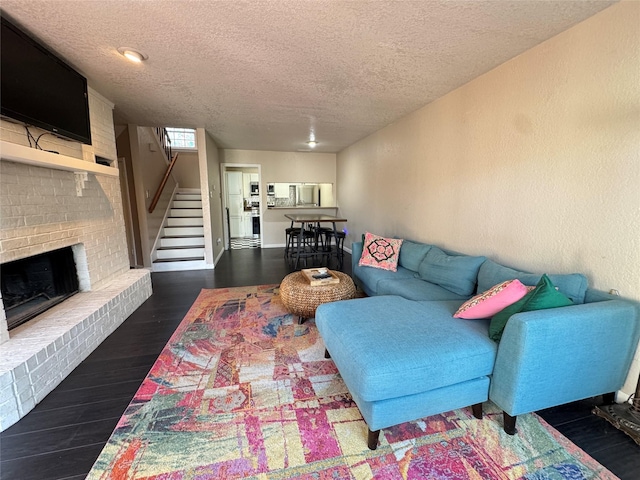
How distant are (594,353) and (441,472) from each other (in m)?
1.04

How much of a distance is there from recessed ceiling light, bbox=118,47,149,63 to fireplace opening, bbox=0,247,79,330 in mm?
1808

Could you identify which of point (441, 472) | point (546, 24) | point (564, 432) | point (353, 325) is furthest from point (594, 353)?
point (546, 24)

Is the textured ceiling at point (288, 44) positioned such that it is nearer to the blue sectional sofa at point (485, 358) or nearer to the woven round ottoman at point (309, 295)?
the blue sectional sofa at point (485, 358)

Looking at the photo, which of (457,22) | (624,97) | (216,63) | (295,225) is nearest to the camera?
(624,97)

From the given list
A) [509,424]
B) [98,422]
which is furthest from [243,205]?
[509,424]

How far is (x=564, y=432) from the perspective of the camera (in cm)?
148

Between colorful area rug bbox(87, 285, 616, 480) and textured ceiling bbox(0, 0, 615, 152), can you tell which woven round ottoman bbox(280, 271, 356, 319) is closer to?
colorful area rug bbox(87, 285, 616, 480)

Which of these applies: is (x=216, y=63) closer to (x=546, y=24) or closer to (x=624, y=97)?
(x=546, y=24)

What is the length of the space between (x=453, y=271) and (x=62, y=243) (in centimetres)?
348

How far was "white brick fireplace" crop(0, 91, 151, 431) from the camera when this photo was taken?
1660mm

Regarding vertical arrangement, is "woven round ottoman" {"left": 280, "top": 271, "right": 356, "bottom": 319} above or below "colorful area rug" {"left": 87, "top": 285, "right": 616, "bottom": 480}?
above

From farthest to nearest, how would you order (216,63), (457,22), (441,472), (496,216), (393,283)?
1. (393,283)
2. (496,216)
3. (216,63)
4. (457,22)
5. (441,472)

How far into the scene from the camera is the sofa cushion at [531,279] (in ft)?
5.54

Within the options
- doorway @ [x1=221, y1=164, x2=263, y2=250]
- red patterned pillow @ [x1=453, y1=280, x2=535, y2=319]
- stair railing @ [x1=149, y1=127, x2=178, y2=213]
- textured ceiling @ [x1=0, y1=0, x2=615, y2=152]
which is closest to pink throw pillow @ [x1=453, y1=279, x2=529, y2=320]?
red patterned pillow @ [x1=453, y1=280, x2=535, y2=319]
